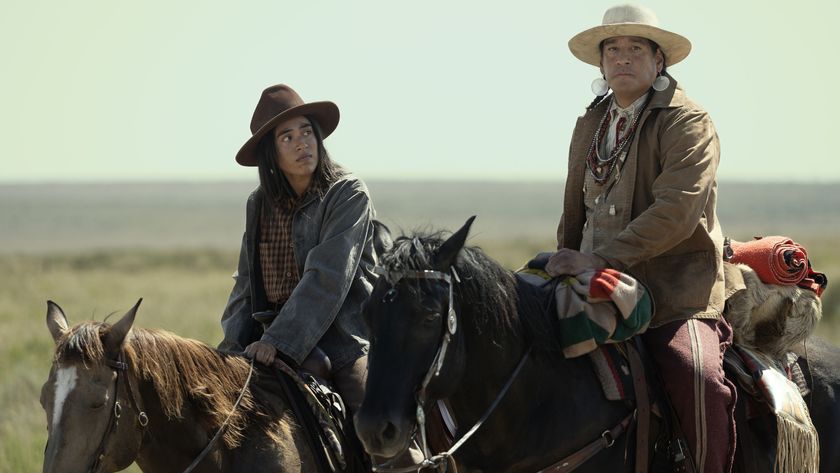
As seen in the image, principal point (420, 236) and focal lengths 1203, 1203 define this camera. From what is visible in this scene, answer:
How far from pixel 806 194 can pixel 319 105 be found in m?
160

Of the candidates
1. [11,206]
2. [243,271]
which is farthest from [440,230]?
[11,206]

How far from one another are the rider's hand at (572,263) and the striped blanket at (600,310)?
5 centimetres

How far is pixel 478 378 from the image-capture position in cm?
536

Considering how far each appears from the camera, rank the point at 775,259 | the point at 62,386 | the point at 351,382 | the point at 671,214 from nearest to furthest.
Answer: the point at 62,386, the point at 671,214, the point at 351,382, the point at 775,259

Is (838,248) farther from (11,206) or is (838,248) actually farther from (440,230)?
(11,206)

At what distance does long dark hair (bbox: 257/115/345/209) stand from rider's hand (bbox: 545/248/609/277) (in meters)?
1.40

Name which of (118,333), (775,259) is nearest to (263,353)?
(118,333)

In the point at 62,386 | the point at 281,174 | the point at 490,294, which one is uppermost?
the point at 281,174

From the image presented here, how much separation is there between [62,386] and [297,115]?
7.14 ft

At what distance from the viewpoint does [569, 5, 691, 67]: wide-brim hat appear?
19.7ft

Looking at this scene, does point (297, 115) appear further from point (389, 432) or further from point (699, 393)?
point (699, 393)

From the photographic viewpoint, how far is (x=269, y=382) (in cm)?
606

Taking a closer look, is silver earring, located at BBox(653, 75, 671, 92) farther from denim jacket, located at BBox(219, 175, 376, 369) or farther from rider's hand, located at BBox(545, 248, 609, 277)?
denim jacket, located at BBox(219, 175, 376, 369)

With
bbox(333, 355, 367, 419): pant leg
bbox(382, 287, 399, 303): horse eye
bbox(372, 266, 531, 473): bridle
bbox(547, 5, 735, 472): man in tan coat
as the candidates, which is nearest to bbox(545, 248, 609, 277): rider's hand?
bbox(547, 5, 735, 472): man in tan coat
